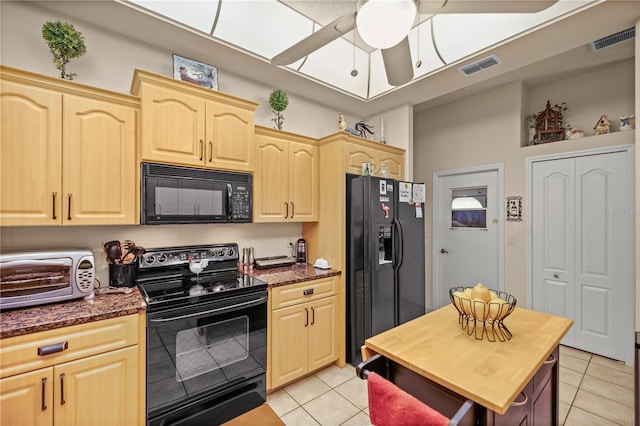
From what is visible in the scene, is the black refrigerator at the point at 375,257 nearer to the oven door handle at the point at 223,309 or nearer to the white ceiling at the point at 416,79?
the oven door handle at the point at 223,309

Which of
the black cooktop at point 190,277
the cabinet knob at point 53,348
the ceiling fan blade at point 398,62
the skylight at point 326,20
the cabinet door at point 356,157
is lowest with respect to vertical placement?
the cabinet knob at point 53,348

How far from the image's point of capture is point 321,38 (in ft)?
5.70

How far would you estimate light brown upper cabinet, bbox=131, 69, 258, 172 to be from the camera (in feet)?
6.75

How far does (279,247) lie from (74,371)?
1948mm

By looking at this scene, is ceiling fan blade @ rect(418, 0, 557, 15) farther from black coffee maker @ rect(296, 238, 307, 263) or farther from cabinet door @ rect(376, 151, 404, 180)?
black coffee maker @ rect(296, 238, 307, 263)

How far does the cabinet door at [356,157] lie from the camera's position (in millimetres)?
2953

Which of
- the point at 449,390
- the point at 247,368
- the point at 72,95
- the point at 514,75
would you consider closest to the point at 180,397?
the point at 247,368

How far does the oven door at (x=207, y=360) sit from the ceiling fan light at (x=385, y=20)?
1.90 meters

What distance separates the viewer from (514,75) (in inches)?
137

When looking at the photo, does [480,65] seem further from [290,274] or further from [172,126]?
[172,126]

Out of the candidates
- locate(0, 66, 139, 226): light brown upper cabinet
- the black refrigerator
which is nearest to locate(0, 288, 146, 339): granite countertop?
locate(0, 66, 139, 226): light brown upper cabinet

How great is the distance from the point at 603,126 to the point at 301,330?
3805 millimetres

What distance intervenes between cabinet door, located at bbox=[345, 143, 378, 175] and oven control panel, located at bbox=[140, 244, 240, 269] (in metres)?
1.41

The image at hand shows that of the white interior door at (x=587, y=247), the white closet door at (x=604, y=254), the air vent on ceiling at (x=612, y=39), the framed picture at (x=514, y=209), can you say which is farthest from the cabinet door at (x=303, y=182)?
the white closet door at (x=604, y=254)
